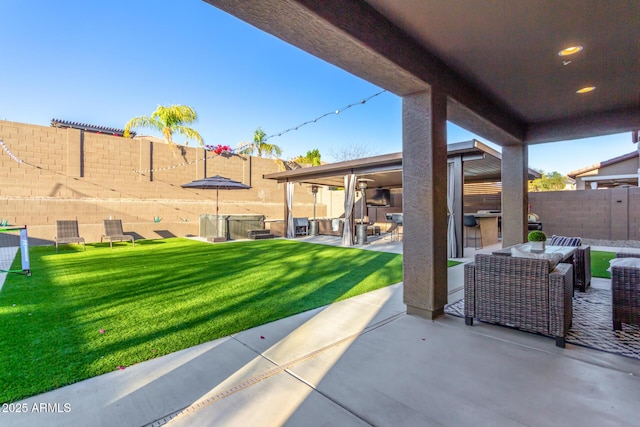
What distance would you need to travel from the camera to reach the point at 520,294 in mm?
2703

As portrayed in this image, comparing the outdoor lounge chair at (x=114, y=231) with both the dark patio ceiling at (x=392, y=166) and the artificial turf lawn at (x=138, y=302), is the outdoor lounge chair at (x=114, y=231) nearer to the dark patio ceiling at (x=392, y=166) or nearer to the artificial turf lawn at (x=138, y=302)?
the artificial turf lawn at (x=138, y=302)

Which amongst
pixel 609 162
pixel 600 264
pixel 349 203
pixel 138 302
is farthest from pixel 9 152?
pixel 609 162

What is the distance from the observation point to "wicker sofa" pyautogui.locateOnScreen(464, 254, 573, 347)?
8.29ft

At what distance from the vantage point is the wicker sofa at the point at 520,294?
253 cm

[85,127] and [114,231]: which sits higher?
[85,127]

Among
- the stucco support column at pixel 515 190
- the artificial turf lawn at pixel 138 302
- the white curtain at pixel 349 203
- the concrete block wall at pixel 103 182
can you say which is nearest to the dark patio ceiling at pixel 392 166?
the white curtain at pixel 349 203

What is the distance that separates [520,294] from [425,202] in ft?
3.88

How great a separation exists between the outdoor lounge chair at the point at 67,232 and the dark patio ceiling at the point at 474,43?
29.6 feet

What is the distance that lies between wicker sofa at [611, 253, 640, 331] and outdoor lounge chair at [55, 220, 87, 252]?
10801 mm

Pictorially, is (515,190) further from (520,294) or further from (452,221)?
(520,294)

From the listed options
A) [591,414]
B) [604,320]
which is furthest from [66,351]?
[604,320]

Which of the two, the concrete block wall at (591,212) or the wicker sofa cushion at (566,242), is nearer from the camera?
the wicker sofa cushion at (566,242)

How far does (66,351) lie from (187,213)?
34.8 ft

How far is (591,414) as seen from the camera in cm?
168
